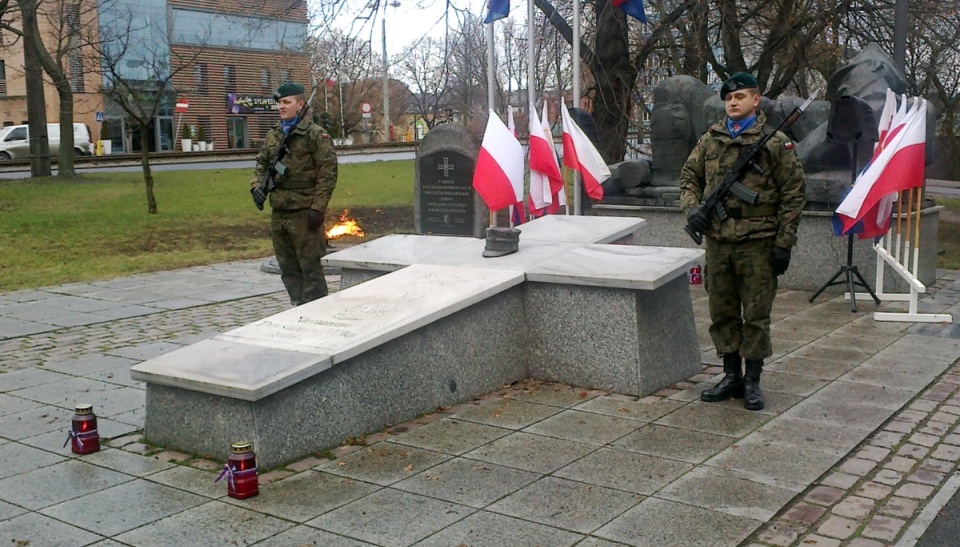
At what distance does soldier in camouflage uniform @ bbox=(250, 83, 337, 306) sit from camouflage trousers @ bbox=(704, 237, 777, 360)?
3649mm

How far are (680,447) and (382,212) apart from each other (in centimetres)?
1747

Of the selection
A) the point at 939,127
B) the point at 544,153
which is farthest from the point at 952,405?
the point at 939,127

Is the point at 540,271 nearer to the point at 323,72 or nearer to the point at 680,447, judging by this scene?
the point at 680,447

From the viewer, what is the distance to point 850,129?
11.3 meters

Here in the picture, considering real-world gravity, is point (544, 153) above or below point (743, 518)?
above

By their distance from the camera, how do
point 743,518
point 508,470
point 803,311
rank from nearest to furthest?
point 743,518 → point 508,470 → point 803,311

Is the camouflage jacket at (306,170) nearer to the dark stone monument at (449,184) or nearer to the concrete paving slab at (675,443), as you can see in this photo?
the concrete paving slab at (675,443)

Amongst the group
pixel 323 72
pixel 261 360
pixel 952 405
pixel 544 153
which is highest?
pixel 323 72

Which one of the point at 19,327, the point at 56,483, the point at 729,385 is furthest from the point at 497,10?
the point at 56,483

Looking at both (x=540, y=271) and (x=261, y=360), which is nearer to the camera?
(x=261, y=360)

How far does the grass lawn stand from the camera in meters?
15.8

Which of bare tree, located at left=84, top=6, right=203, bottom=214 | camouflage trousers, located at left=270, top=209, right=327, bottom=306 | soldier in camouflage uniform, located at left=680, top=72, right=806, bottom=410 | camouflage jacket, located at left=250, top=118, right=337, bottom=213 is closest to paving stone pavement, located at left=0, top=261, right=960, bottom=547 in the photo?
soldier in camouflage uniform, located at left=680, top=72, right=806, bottom=410

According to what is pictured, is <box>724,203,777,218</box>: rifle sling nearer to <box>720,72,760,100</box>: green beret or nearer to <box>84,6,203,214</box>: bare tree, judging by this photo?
<box>720,72,760,100</box>: green beret

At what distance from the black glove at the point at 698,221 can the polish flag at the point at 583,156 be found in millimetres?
6059
